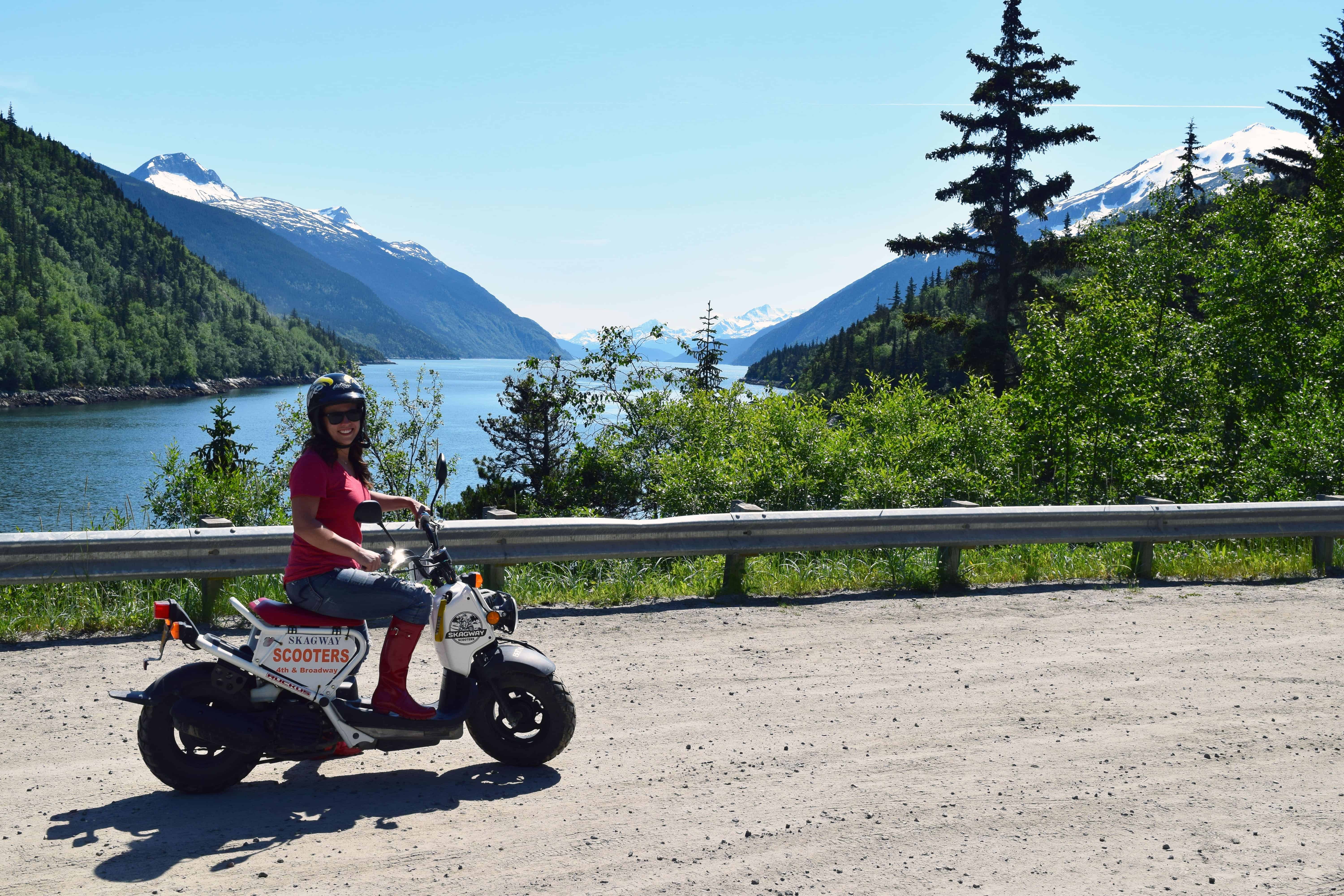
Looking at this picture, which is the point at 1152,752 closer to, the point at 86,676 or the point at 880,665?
the point at 880,665

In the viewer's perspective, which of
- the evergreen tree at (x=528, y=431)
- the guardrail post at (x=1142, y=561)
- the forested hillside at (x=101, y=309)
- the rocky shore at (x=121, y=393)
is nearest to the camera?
the guardrail post at (x=1142, y=561)

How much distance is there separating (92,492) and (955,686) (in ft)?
149

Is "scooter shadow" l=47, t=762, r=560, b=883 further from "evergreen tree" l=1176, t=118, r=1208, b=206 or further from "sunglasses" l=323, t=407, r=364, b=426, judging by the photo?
"evergreen tree" l=1176, t=118, r=1208, b=206

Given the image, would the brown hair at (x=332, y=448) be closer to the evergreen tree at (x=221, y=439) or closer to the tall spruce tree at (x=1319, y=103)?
the evergreen tree at (x=221, y=439)

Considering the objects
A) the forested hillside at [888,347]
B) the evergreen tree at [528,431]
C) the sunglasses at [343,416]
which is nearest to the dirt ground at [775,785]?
the sunglasses at [343,416]

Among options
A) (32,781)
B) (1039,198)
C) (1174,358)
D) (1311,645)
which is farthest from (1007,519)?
(1039,198)

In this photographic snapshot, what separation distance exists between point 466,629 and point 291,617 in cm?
76

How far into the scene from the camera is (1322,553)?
964cm

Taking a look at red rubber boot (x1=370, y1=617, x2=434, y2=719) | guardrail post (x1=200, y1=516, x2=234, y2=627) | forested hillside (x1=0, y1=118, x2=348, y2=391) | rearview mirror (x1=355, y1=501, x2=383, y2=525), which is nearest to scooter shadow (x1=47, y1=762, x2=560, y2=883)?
red rubber boot (x1=370, y1=617, x2=434, y2=719)

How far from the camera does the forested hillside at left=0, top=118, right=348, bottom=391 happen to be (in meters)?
140

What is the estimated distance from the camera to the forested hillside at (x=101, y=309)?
460 ft

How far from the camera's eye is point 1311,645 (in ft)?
22.4

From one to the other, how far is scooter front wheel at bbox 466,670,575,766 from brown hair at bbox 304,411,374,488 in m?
1.15

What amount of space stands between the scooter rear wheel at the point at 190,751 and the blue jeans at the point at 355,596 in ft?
1.69
